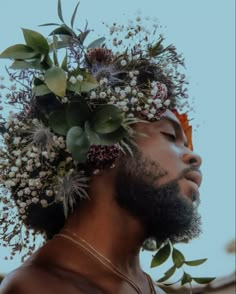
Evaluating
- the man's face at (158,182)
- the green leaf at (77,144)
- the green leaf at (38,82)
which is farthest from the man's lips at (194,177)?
the green leaf at (38,82)

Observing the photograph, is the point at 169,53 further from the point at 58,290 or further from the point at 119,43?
the point at 58,290

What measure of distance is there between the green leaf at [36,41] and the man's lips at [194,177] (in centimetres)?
38

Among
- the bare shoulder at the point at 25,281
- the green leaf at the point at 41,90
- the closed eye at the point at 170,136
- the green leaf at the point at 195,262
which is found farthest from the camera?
the green leaf at the point at 195,262

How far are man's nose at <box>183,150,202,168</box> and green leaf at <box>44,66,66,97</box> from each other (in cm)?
30

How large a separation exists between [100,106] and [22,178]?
0.70ft

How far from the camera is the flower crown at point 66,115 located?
1.90m

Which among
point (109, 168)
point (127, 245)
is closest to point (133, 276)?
point (127, 245)

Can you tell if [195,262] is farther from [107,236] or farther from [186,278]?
[107,236]

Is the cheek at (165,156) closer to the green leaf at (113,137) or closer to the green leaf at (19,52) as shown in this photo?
the green leaf at (113,137)

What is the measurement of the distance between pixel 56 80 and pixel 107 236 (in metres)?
0.33

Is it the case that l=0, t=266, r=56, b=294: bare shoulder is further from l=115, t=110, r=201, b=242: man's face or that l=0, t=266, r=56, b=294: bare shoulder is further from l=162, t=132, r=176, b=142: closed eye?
l=162, t=132, r=176, b=142: closed eye

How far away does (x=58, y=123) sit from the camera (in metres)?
1.91

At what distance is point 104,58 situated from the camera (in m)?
2.03

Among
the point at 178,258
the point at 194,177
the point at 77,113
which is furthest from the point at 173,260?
the point at 77,113
